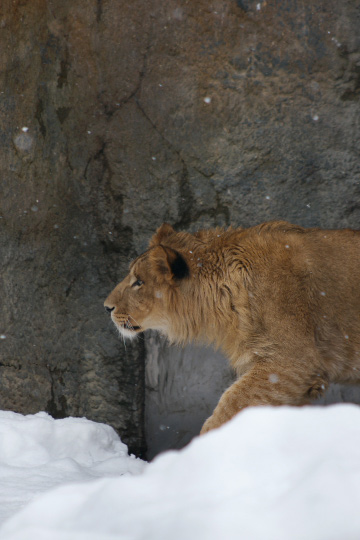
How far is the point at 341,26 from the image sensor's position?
154 inches

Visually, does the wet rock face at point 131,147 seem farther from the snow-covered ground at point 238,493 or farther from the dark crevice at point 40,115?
the snow-covered ground at point 238,493

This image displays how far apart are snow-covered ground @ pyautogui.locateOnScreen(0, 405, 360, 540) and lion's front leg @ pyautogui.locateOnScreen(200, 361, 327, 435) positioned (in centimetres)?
165

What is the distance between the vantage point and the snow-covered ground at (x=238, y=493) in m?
1.22

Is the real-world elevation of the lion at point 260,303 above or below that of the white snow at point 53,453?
above

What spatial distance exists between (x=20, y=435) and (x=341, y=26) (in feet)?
10.9

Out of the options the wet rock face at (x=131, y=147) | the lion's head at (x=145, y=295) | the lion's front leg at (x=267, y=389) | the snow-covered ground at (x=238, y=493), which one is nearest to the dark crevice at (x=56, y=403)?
the wet rock face at (x=131, y=147)

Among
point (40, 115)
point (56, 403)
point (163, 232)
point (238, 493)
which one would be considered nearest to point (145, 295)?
point (163, 232)

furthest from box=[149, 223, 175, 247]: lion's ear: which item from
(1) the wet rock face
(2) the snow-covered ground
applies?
(2) the snow-covered ground

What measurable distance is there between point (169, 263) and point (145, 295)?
0.30m

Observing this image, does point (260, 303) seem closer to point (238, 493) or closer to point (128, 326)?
point (128, 326)

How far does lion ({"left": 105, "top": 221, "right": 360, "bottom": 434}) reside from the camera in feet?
10.8

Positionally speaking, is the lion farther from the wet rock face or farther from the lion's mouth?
the wet rock face

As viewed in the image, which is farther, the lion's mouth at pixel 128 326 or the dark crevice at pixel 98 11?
the dark crevice at pixel 98 11

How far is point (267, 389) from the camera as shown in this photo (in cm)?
325
